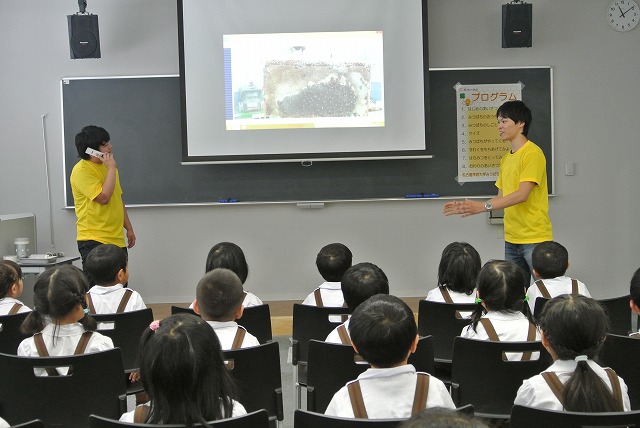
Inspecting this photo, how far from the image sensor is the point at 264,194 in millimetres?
6777

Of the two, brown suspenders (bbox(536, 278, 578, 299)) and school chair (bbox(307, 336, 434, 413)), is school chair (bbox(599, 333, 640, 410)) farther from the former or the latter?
brown suspenders (bbox(536, 278, 578, 299))

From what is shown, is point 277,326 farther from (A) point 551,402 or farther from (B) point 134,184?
(A) point 551,402

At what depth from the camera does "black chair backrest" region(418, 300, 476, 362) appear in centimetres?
344

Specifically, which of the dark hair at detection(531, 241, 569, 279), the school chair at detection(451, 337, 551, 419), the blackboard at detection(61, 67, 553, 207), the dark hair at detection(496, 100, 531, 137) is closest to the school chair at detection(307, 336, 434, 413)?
the school chair at detection(451, 337, 551, 419)

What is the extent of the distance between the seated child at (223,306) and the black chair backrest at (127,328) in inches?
21.4

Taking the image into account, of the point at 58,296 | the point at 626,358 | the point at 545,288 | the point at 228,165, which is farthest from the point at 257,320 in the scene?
the point at 228,165

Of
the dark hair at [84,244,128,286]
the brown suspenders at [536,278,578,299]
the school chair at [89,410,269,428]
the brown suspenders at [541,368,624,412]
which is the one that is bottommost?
the brown suspenders at [536,278,578,299]

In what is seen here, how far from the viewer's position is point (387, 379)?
2084 mm

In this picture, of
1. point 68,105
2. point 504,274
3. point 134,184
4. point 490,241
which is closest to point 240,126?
point 134,184

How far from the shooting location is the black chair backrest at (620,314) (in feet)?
11.6

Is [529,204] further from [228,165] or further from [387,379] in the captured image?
[387,379]

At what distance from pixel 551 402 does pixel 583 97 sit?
525 centimetres

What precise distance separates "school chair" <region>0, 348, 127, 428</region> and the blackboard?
4210 mm

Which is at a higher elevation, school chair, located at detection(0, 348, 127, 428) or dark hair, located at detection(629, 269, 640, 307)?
dark hair, located at detection(629, 269, 640, 307)
